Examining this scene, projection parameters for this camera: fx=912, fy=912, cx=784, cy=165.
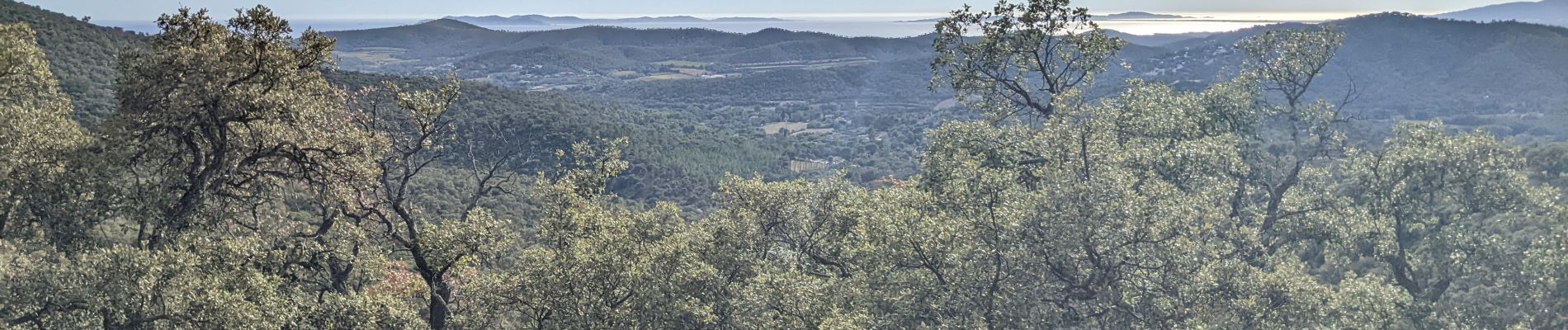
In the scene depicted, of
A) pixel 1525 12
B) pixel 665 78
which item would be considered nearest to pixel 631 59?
pixel 665 78

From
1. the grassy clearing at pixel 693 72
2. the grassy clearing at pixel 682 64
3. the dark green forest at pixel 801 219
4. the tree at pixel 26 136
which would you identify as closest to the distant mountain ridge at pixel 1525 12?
the grassy clearing at pixel 693 72

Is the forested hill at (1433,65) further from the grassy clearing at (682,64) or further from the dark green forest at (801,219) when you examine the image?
the grassy clearing at (682,64)

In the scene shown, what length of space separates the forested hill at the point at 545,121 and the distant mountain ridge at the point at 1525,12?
13239 centimetres

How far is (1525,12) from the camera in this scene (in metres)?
166

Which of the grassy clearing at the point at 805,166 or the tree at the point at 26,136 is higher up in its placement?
the tree at the point at 26,136

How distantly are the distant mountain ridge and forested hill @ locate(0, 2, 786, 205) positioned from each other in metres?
132

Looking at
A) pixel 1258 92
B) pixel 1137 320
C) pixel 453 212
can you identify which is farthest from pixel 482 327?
pixel 453 212

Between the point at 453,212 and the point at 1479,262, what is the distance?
32.7 meters

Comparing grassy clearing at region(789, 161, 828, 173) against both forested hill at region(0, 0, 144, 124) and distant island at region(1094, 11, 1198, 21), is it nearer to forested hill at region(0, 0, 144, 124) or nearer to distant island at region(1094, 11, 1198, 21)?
forested hill at region(0, 0, 144, 124)

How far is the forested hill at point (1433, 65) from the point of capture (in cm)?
8612

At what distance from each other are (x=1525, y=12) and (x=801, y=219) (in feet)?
668

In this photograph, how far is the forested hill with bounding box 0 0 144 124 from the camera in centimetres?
3678

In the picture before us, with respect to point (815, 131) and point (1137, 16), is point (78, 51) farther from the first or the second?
point (1137, 16)

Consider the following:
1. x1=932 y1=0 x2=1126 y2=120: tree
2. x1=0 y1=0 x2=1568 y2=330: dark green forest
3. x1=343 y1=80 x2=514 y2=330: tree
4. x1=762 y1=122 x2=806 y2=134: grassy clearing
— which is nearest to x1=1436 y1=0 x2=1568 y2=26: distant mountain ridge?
x1=762 y1=122 x2=806 y2=134: grassy clearing
